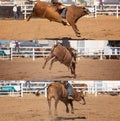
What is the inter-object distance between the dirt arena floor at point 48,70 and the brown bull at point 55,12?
24 cm

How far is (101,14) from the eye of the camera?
1791 mm

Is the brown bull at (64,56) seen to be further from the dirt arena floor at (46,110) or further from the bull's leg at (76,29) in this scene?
the dirt arena floor at (46,110)

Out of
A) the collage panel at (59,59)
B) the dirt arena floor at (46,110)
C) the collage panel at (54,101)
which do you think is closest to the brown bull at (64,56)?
the collage panel at (59,59)

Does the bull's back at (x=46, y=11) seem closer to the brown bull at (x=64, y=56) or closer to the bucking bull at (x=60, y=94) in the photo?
the brown bull at (x=64, y=56)

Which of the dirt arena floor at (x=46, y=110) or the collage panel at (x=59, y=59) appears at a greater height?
the collage panel at (x=59, y=59)

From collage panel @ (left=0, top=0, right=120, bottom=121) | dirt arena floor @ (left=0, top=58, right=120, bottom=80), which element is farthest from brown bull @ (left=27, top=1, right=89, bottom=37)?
dirt arena floor @ (left=0, top=58, right=120, bottom=80)

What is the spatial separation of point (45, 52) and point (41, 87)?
8.0 inches

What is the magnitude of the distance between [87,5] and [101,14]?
0.33 ft

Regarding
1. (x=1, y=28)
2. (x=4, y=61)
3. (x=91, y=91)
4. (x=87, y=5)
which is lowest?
(x=91, y=91)

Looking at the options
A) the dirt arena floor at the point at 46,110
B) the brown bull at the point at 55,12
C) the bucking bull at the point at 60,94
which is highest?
the brown bull at the point at 55,12

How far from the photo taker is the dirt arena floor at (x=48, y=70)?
1.77 meters

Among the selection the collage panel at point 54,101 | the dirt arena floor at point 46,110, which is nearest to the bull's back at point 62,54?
the collage panel at point 54,101

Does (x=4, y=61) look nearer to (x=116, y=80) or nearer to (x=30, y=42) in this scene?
(x=30, y=42)

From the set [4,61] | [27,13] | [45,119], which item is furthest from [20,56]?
[45,119]
